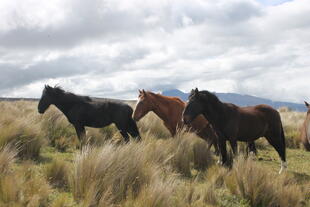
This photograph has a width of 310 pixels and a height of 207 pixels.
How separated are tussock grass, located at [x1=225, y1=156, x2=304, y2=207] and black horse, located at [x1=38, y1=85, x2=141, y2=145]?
177 inches

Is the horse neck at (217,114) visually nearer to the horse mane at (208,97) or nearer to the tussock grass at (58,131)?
the horse mane at (208,97)

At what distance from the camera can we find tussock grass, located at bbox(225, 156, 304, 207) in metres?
5.68

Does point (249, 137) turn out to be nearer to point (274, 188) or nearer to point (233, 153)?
point (233, 153)

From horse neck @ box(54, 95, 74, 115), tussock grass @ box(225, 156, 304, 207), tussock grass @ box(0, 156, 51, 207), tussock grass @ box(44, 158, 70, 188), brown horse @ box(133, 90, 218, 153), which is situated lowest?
tussock grass @ box(225, 156, 304, 207)

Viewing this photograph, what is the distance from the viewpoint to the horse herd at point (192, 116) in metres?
8.02

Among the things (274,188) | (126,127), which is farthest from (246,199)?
(126,127)

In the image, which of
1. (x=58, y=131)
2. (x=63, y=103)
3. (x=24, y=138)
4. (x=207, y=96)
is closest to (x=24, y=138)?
(x=24, y=138)

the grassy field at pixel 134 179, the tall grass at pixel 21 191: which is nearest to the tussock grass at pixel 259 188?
the grassy field at pixel 134 179

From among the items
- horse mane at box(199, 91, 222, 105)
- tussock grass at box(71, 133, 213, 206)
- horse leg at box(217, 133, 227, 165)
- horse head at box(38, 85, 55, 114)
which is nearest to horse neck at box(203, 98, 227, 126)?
horse mane at box(199, 91, 222, 105)

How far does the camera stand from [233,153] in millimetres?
7875

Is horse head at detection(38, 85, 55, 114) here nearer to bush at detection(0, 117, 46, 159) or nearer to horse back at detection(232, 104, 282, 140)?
bush at detection(0, 117, 46, 159)

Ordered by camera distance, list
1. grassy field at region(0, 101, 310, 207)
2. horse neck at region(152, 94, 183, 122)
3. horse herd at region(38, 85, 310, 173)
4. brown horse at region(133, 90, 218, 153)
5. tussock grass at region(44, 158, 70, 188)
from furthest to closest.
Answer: horse neck at region(152, 94, 183, 122)
brown horse at region(133, 90, 218, 153)
horse herd at region(38, 85, 310, 173)
tussock grass at region(44, 158, 70, 188)
grassy field at region(0, 101, 310, 207)

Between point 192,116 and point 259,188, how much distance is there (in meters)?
2.64

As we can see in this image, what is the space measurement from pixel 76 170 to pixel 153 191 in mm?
1320
